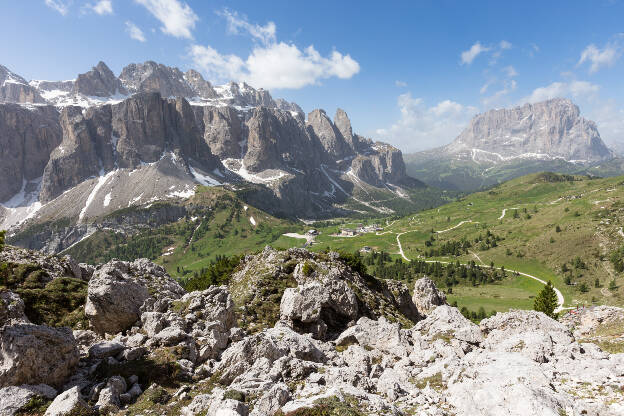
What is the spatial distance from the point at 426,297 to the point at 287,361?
51.4 metres

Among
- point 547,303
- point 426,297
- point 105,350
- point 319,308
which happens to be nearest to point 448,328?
point 319,308

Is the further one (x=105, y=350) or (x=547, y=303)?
(x=547, y=303)

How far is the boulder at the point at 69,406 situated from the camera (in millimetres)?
15833

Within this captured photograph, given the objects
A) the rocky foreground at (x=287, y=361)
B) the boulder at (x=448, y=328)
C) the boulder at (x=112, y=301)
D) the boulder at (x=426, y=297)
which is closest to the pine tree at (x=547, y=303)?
the boulder at (x=426, y=297)

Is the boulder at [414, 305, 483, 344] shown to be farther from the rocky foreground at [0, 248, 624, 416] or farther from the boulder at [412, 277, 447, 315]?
the boulder at [412, 277, 447, 315]

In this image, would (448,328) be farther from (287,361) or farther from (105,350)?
(105,350)

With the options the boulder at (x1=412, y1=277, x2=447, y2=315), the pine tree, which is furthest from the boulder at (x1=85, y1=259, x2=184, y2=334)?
the pine tree

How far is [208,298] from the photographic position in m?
34.6

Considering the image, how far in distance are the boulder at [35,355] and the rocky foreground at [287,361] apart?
7cm

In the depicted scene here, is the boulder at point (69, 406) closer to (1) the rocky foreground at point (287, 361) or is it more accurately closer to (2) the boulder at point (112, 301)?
(1) the rocky foreground at point (287, 361)

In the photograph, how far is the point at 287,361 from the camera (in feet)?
69.2

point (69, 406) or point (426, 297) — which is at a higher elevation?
point (69, 406)

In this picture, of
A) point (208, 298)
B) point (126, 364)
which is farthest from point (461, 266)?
point (126, 364)

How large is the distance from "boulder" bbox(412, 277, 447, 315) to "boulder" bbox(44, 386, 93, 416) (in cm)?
6082
